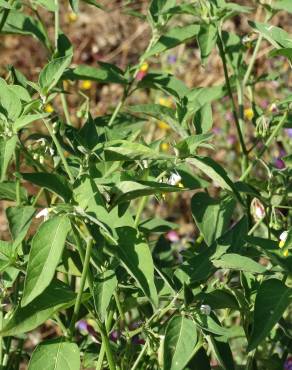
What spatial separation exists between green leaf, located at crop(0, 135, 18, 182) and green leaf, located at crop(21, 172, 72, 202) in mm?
54

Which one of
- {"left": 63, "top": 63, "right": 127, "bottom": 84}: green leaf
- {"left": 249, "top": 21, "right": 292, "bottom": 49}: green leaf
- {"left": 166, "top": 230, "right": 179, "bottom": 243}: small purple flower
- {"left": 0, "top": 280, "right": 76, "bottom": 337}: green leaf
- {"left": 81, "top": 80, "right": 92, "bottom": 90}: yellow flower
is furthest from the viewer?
{"left": 81, "top": 80, "right": 92, "bottom": 90}: yellow flower

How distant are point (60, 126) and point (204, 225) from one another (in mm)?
393

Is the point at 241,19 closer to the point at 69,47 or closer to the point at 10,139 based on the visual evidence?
the point at 69,47

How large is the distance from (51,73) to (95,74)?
0.43m

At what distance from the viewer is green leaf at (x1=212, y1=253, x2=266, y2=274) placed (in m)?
1.52

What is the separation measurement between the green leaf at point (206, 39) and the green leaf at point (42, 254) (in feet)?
2.23

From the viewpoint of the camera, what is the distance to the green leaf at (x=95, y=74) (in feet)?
6.66

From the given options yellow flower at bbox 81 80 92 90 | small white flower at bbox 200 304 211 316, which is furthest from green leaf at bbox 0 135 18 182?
yellow flower at bbox 81 80 92 90

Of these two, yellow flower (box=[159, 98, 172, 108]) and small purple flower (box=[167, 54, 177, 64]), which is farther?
small purple flower (box=[167, 54, 177, 64])

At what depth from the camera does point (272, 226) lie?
6.45 feet

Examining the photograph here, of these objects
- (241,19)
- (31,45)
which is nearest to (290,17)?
(241,19)

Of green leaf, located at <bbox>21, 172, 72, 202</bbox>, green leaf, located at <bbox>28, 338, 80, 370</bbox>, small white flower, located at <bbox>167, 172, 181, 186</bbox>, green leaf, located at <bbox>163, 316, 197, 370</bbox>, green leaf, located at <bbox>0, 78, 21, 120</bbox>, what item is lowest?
green leaf, located at <bbox>28, 338, 80, 370</bbox>

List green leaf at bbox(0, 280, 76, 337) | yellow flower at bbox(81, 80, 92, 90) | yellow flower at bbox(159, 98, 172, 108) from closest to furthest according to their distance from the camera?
green leaf at bbox(0, 280, 76, 337)
yellow flower at bbox(159, 98, 172, 108)
yellow flower at bbox(81, 80, 92, 90)

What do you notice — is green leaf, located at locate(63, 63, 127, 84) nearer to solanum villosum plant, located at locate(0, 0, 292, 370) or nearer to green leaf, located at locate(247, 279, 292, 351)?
solanum villosum plant, located at locate(0, 0, 292, 370)
